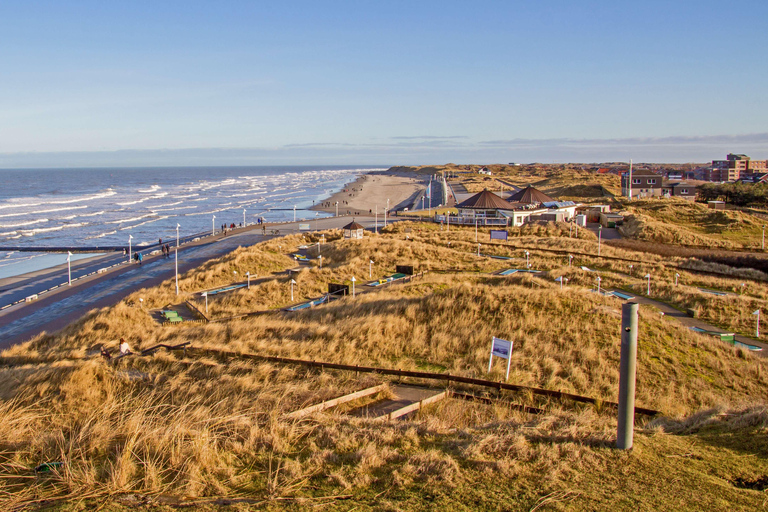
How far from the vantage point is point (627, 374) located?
5531 millimetres

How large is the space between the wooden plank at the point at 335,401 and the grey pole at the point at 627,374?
4.12 metres

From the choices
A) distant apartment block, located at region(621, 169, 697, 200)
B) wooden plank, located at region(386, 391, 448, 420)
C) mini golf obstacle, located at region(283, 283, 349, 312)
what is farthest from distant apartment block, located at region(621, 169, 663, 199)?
wooden plank, located at region(386, 391, 448, 420)

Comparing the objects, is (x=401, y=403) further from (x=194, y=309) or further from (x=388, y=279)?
(x=388, y=279)

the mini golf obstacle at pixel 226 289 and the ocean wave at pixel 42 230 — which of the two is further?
the ocean wave at pixel 42 230

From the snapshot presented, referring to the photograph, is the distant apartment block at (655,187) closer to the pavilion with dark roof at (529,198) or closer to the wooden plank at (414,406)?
the pavilion with dark roof at (529,198)

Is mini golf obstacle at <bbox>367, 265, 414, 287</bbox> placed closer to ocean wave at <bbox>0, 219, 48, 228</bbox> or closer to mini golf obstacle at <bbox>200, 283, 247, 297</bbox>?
mini golf obstacle at <bbox>200, 283, 247, 297</bbox>

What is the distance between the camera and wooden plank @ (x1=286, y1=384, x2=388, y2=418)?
7.23m

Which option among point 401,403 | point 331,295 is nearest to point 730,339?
point 401,403

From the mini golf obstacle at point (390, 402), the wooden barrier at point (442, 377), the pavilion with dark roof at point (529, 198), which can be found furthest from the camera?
the pavilion with dark roof at point (529, 198)

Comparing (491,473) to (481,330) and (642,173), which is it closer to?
(481,330)

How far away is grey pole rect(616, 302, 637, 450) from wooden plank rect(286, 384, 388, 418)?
13.5 feet

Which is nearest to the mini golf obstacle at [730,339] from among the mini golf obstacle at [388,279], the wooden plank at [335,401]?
the wooden plank at [335,401]

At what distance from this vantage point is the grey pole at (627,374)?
17.4ft

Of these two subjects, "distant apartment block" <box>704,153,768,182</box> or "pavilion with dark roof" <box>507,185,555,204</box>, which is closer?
"pavilion with dark roof" <box>507,185,555,204</box>
